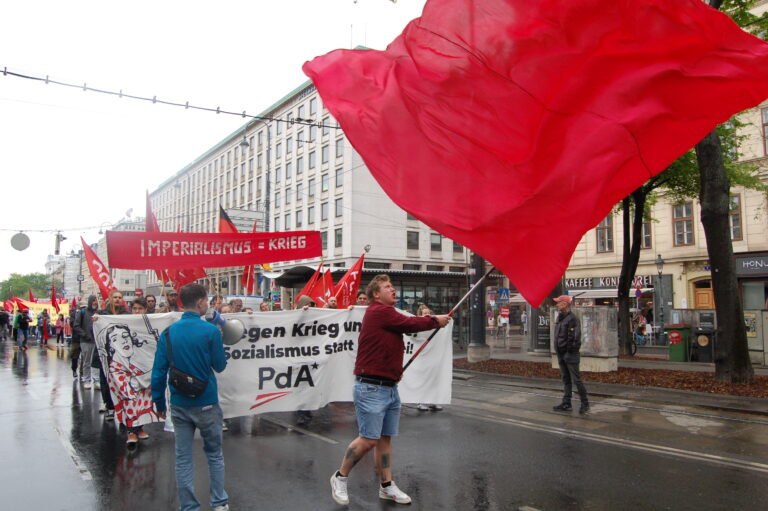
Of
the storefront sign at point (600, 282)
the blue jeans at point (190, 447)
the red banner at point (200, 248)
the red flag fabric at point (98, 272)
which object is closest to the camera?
the blue jeans at point (190, 447)

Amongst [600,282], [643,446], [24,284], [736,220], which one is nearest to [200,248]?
[643,446]

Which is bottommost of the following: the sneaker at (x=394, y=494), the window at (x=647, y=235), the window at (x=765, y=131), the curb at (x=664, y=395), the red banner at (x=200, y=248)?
the curb at (x=664, y=395)

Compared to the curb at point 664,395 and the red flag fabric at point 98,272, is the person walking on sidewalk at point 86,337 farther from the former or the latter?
the curb at point 664,395

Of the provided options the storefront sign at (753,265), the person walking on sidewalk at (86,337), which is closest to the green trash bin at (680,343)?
the storefront sign at (753,265)

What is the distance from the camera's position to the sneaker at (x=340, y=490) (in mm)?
4863

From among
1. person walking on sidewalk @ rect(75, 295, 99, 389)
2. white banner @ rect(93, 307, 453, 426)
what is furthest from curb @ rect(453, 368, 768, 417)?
person walking on sidewalk @ rect(75, 295, 99, 389)

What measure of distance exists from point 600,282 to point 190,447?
37381 mm

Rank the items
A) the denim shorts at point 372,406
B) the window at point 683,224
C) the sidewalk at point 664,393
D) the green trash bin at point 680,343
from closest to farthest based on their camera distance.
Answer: the denim shorts at point 372,406 < the sidewalk at point 664,393 < the green trash bin at point 680,343 < the window at point 683,224

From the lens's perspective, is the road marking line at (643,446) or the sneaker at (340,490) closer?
the sneaker at (340,490)

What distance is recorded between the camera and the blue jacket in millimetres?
4445

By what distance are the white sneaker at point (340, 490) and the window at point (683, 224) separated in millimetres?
33537

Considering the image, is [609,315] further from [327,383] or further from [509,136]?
[509,136]

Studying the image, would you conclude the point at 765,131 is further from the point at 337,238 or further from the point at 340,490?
the point at 337,238

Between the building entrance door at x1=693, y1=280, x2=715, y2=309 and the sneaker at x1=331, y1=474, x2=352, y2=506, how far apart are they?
33.3m
